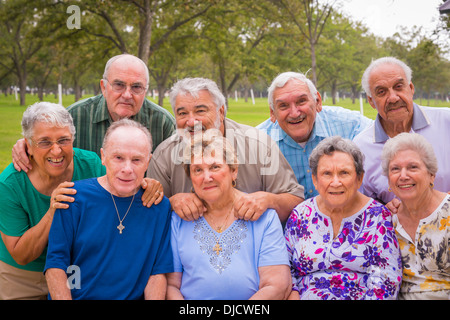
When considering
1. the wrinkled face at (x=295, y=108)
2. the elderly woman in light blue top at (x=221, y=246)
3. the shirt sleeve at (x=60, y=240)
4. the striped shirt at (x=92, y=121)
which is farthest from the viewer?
the striped shirt at (x=92, y=121)

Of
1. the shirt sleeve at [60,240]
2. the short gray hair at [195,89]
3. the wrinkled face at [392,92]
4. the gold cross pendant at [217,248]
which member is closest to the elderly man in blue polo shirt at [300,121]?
the wrinkled face at [392,92]

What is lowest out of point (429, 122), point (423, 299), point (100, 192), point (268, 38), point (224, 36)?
point (423, 299)

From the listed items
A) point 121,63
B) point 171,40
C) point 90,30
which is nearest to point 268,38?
point 171,40

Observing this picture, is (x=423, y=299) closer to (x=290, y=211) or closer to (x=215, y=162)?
(x=290, y=211)

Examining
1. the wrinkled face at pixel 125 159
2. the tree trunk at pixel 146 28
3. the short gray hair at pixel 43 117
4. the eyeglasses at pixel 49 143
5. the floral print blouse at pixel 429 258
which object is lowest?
the floral print blouse at pixel 429 258

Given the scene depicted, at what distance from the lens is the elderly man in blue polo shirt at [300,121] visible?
11.6 ft

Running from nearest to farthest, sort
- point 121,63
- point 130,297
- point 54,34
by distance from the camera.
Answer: point 130,297 → point 121,63 → point 54,34

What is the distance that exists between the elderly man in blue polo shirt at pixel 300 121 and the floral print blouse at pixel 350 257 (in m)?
0.92

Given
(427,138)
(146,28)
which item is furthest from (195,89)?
(146,28)

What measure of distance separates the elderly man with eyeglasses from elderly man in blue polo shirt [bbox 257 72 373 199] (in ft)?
3.84

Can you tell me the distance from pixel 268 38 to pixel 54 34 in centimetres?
1494

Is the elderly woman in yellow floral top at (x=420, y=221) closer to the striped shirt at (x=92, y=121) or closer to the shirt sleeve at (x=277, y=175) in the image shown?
the shirt sleeve at (x=277, y=175)

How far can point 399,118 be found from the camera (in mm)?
3412

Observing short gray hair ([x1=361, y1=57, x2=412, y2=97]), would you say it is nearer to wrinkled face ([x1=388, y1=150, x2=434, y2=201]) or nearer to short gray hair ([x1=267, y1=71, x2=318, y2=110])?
short gray hair ([x1=267, y1=71, x2=318, y2=110])
